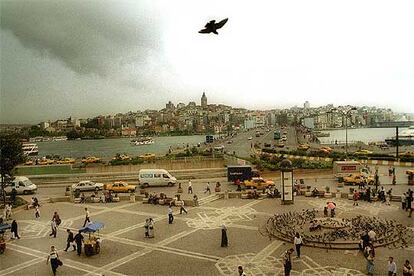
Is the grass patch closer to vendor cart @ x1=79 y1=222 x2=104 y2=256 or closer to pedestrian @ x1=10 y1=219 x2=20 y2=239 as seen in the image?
pedestrian @ x1=10 y1=219 x2=20 y2=239

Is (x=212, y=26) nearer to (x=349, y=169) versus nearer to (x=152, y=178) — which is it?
(x=152, y=178)

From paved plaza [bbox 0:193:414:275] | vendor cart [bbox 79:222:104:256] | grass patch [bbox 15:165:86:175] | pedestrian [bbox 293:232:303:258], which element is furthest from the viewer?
grass patch [bbox 15:165:86:175]

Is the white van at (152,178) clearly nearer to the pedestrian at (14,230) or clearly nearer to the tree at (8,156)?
the tree at (8,156)

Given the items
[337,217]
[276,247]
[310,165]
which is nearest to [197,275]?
[276,247]

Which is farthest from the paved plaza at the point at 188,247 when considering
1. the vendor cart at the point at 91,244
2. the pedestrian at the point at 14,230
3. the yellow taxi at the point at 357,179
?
the yellow taxi at the point at 357,179

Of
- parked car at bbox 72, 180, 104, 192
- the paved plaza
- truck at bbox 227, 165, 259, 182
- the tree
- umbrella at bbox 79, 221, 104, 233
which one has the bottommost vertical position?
the paved plaza

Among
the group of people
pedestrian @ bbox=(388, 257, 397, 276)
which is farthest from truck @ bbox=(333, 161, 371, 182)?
pedestrian @ bbox=(388, 257, 397, 276)

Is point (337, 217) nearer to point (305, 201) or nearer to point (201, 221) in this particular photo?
point (305, 201)
